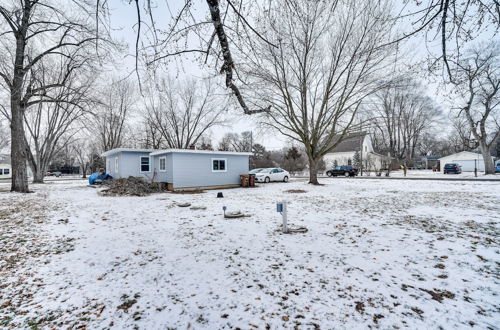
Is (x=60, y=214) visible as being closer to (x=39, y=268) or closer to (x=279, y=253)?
(x=39, y=268)

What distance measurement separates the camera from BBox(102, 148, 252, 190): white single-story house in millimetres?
14117

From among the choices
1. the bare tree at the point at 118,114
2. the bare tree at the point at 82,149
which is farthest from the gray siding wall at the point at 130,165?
the bare tree at the point at 82,149

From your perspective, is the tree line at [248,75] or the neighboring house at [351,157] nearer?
the tree line at [248,75]

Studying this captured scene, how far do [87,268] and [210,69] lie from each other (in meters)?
3.89

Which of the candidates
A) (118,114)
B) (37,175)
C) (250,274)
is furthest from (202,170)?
(37,175)

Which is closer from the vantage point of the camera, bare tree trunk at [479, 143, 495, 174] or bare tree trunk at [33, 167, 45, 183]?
bare tree trunk at [479, 143, 495, 174]

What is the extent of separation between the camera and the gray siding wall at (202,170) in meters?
14.1

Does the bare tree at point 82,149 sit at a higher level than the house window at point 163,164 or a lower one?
higher

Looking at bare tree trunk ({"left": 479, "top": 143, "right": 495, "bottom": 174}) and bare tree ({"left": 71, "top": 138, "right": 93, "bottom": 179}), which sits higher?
bare tree ({"left": 71, "top": 138, "right": 93, "bottom": 179})

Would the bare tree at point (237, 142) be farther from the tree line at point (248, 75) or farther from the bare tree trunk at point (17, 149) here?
the bare tree trunk at point (17, 149)

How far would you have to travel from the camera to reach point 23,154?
1184 centimetres

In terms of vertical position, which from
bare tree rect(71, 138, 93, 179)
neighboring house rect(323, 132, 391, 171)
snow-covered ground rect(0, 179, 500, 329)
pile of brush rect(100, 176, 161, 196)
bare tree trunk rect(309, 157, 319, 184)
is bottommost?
snow-covered ground rect(0, 179, 500, 329)

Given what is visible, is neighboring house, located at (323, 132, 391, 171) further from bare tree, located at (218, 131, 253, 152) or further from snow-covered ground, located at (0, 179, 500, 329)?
snow-covered ground, located at (0, 179, 500, 329)

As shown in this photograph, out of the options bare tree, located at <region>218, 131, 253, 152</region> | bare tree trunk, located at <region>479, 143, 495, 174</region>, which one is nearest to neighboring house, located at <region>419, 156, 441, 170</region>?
bare tree trunk, located at <region>479, 143, 495, 174</region>
